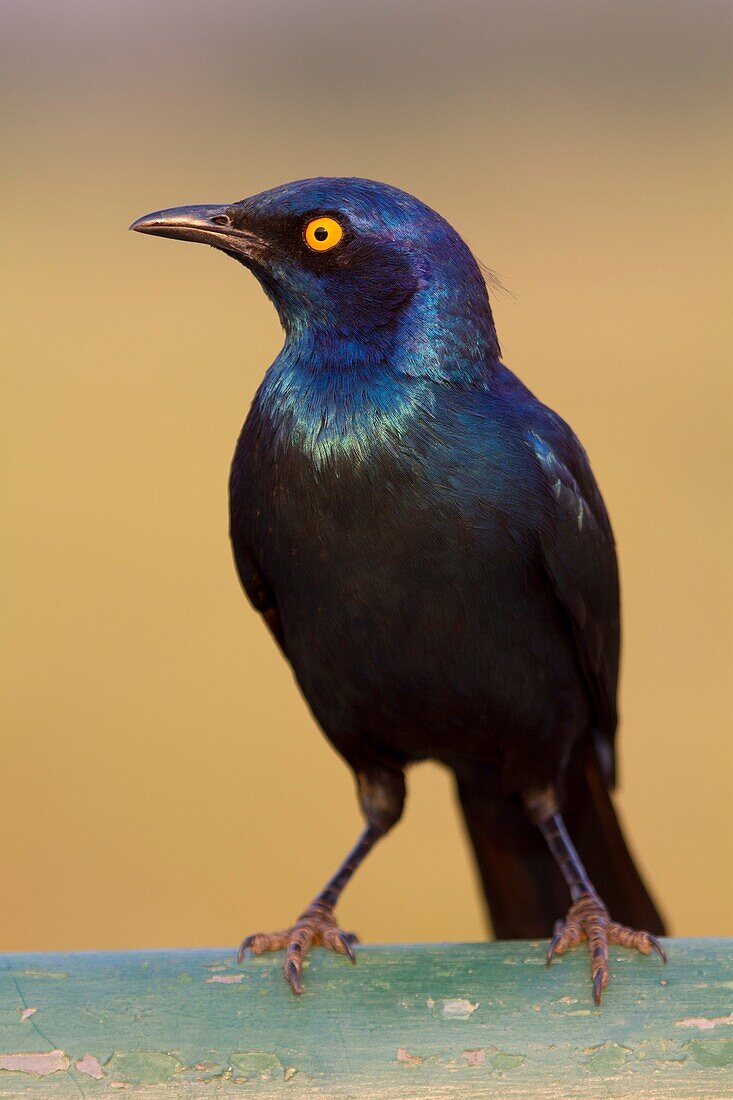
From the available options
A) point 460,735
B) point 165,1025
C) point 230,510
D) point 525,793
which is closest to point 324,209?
point 230,510

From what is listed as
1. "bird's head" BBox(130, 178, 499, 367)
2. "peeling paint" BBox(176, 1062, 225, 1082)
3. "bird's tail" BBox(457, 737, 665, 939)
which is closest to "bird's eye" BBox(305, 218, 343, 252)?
"bird's head" BBox(130, 178, 499, 367)

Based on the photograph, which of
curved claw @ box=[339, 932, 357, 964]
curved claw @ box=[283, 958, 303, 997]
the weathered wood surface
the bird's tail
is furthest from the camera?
the bird's tail

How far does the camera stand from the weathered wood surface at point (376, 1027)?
2.75 metres

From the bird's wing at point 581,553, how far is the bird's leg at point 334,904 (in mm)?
534

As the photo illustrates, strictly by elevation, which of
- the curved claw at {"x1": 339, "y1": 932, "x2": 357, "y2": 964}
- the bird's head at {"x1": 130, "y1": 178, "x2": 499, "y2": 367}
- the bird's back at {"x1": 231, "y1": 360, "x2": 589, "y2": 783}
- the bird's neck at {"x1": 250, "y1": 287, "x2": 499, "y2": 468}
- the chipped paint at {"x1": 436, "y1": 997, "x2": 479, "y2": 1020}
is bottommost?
the chipped paint at {"x1": 436, "y1": 997, "x2": 479, "y2": 1020}

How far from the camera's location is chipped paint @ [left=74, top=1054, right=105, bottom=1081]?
2.77 metres

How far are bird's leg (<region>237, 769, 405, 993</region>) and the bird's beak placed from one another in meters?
1.26

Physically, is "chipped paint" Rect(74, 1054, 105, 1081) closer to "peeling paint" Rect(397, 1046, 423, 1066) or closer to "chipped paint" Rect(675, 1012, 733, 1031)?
"peeling paint" Rect(397, 1046, 423, 1066)

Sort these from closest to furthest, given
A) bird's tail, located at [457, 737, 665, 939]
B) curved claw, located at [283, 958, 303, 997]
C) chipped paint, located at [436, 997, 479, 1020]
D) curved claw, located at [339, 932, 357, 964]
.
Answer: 1. chipped paint, located at [436, 997, 479, 1020]
2. curved claw, located at [283, 958, 303, 997]
3. curved claw, located at [339, 932, 357, 964]
4. bird's tail, located at [457, 737, 665, 939]

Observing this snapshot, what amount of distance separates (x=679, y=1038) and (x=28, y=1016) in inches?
47.4

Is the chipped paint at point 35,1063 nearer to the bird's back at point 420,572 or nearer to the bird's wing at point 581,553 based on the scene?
the bird's back at point 420,572

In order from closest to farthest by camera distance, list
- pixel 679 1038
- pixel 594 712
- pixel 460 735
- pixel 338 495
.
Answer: pixel 679 1038
pixel 338 495
pixel 460 735
pixel 594 712

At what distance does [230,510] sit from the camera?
336 cm

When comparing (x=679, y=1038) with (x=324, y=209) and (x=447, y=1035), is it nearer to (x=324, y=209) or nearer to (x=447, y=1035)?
(x=447, y=1035)
